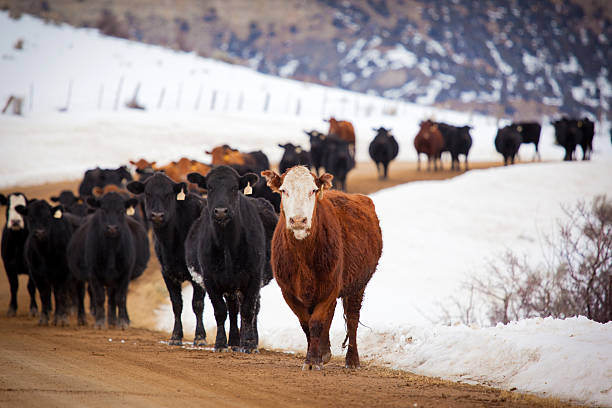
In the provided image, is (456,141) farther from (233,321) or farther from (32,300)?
(233,321)

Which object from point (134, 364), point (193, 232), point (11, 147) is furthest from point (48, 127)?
point (134, 364)

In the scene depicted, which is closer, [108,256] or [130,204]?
[108,256]

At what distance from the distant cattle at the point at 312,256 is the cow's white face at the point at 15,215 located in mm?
9791

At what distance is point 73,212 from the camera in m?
20.9

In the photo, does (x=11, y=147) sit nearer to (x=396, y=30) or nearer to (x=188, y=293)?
(x=188, y=293)

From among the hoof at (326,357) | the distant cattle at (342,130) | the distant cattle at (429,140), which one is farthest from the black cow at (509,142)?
the hoof at (326,357)

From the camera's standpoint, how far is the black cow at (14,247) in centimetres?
1731

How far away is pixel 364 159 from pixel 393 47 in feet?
432

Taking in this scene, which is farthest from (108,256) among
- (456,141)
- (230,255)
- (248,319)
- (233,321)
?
(456,141)

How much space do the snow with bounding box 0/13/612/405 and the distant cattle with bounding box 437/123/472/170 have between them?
15.1 feet

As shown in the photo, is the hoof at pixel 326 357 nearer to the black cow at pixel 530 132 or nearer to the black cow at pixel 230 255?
the black cow at pixel 230 255

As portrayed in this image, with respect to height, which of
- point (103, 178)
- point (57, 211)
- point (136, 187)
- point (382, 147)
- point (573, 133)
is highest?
point (573, 133)

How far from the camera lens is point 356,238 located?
387 inches

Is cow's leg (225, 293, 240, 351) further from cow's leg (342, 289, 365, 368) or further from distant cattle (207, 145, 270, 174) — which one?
distant cattle (207, 145, 270, 174)
